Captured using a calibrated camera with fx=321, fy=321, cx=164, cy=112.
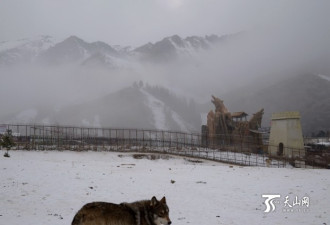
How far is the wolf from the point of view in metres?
5.49

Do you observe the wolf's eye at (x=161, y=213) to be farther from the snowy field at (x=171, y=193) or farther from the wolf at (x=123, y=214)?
the snowy field at (x=171, y=193)

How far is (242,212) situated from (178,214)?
2.36 m

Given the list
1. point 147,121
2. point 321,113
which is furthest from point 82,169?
point 321,113

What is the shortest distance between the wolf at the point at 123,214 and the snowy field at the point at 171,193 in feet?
12.7

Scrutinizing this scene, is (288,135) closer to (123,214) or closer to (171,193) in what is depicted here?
(171,193)

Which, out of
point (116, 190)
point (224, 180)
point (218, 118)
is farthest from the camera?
point (218, 118)

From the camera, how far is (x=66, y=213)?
10.1 metres

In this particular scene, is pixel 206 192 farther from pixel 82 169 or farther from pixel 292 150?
pixel 292 150
